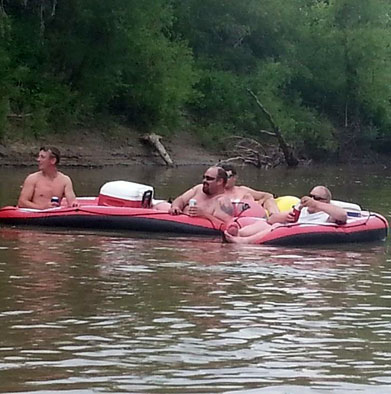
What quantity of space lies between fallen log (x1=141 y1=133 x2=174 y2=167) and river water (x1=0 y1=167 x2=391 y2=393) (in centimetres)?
1913

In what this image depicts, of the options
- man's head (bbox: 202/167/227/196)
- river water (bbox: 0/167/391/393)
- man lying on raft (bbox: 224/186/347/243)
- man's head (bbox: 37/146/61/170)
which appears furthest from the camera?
man's head (bbox: 37/146/61/170)

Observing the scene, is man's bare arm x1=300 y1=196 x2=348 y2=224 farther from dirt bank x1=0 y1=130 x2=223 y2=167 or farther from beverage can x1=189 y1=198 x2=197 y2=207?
dirt bank x1=0 y1=130 x2=223 y2=167

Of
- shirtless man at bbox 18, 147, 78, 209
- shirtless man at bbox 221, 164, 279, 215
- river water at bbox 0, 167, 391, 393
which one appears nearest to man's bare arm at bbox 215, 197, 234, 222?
shirtless man at bbox 221, 164, 279, 215

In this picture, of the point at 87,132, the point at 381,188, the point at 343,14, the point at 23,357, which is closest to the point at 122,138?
the point at 87,132

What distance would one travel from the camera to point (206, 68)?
4156 cm

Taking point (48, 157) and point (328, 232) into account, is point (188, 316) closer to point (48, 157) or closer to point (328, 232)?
point (328, 232)

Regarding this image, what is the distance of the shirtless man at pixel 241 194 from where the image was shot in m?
13.5

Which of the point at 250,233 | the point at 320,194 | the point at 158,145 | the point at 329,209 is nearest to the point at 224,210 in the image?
the point at 250,233

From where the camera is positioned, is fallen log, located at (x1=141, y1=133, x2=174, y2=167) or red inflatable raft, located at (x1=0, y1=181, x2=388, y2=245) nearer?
red inflatable raft, located at (x1=0, y1=181, x2=388, y2=245)

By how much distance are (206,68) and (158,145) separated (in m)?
9.83

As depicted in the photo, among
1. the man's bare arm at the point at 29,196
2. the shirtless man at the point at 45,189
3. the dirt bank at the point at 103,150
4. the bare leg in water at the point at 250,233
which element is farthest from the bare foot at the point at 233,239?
the dirt bank at the point at 103,150

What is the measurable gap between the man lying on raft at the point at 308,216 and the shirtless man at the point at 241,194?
74cm

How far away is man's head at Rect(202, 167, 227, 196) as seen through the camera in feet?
42.2

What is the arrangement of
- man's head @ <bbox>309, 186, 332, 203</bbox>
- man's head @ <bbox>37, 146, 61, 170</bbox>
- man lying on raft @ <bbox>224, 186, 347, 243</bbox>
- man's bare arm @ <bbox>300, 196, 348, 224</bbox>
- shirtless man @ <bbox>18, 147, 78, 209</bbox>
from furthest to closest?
shirtless man @ <bbox>18, 147, 78, 209</bbox>, man's head @ <bbox>37, 146, 61, 170</bbox>, man's head @ <bbox>309, 186, 332, 203</bbox>, man's bare arm @ <bbox>300, 196, 348, 224</bbox>, man lying on raft @ <bbox>224, 186, 347, 243</bbox>
